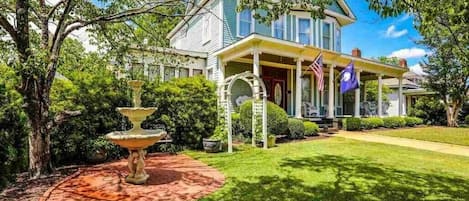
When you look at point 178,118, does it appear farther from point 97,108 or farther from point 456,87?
point 456,87

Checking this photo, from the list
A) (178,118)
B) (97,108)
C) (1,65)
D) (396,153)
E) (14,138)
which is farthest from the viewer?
(178,118)

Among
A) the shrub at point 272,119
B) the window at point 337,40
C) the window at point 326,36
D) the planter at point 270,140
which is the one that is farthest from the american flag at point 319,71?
the window at point 337,40

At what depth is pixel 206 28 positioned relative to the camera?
52.9ft

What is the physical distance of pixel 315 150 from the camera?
9359 millimetres

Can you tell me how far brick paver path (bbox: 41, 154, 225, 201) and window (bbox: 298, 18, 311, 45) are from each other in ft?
37.1

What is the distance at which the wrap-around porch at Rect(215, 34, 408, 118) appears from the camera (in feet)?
42.8

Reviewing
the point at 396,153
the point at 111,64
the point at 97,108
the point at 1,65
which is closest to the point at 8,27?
the point at 1,65

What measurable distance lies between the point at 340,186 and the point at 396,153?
463cm

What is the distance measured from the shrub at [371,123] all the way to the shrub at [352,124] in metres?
0.46

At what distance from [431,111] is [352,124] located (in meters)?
10.4

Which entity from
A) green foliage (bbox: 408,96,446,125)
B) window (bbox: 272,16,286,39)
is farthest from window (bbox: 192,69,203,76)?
green foliage (bbox: 408,96,446,125)

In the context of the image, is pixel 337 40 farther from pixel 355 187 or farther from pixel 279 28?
pixel 355 187

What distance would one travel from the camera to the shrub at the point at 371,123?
1569 centimetres

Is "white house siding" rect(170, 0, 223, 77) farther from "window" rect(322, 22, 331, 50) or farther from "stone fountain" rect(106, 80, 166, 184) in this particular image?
"stone fountain" rect(106, 80, 166, 184)
